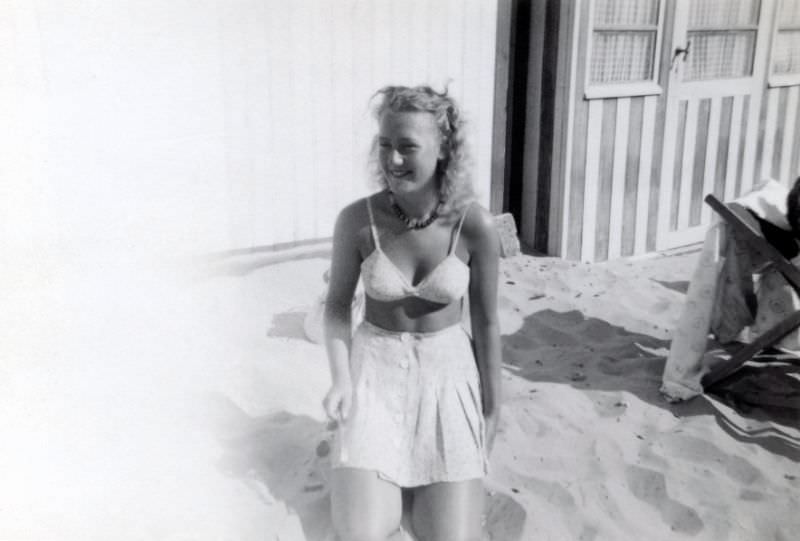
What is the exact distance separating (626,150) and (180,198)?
3.65 meters

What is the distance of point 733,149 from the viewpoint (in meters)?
6.66

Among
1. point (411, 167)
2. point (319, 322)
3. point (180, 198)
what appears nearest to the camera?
point (411, 167)

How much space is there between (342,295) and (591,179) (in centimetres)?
380

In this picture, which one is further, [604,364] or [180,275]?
[180,275]

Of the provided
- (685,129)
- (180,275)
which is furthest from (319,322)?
(685,129)

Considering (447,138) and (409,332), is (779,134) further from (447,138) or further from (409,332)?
(409,332)

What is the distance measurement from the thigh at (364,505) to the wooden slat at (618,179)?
14.0ft

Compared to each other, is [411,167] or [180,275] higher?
[411,167]

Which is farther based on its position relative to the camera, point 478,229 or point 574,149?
point 574,149

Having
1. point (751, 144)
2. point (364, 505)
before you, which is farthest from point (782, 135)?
point (364, 505)

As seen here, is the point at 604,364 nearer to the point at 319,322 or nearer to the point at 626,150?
the point at 319,322

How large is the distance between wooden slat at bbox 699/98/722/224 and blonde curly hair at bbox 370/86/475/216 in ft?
15.5

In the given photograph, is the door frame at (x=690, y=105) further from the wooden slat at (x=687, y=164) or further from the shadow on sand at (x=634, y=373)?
the shadow on sand at (x=634, y=373)

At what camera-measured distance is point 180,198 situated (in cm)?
438
